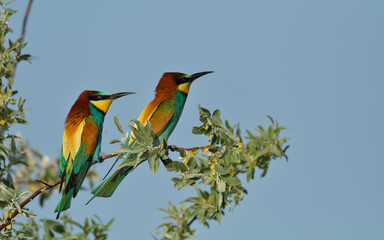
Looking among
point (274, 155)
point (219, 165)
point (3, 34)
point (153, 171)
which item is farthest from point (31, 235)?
point (3, 34)

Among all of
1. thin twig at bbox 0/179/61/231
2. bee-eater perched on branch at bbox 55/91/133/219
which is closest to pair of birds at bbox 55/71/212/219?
bee-eater perched on branch at bbox 55/91/133/219

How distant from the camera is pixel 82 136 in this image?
4.29m

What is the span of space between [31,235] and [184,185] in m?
1.05

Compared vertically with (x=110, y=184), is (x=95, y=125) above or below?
above

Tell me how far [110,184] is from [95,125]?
709mm

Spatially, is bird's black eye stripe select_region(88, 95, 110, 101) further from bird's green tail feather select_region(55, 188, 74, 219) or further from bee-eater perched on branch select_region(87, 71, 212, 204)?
bird's green tail feather select_region(55, 188, 74, 219)

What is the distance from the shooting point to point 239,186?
10.2 feet

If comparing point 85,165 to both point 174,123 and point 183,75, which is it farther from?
point 183,75

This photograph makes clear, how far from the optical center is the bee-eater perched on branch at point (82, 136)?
13.4 feet

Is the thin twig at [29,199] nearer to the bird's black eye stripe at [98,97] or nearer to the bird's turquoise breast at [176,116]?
the bird's black eye stripe at [98,97]

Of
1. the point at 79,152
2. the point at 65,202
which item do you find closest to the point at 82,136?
the point at 79,152

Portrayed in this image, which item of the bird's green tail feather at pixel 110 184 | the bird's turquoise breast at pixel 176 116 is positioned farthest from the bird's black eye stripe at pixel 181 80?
the bird's green tail feather at pixel 110 184

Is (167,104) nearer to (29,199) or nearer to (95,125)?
(95,125)

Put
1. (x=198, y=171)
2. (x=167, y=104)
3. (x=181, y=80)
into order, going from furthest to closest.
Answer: (x=181, y=80)
(x=167, y=104)
(x=198, y=171)
